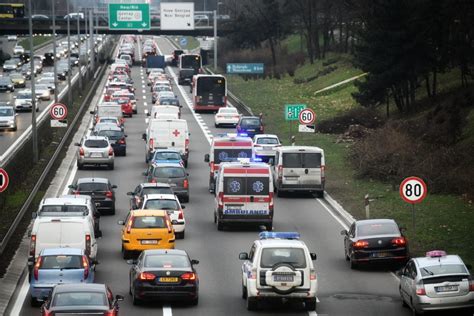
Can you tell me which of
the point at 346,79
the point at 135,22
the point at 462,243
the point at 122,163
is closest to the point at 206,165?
the point at 122,163

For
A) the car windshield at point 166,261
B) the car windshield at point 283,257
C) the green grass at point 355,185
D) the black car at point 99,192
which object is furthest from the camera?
the black car at point 99,192

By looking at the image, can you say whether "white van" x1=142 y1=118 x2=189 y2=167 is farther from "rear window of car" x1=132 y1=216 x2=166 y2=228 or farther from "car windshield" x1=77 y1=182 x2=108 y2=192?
"rear window of car" x1=132 y1=216 x2=166 y2=228

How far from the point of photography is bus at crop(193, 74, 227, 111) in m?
89.8

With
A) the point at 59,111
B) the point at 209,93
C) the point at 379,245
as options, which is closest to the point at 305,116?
the point at 59,111

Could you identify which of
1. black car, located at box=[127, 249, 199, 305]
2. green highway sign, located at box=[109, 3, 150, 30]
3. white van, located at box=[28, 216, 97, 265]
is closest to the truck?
green highway sign, located at box=[109, 3, 150, 30]

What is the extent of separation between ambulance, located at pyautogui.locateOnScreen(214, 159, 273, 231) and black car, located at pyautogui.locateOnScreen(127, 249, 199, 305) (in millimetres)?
12391

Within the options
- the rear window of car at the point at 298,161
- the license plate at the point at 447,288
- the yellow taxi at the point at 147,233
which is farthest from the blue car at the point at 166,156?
the license plate at the point at 447,288

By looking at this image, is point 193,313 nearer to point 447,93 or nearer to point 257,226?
point 257,226

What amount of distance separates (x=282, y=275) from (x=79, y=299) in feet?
19.0

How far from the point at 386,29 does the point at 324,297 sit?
43.5 m

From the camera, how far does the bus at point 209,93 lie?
8981 centimetres

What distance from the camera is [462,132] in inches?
2319

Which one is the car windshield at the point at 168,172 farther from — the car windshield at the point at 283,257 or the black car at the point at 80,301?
the black car at the point at 80,301

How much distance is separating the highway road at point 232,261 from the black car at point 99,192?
1.44 feet
